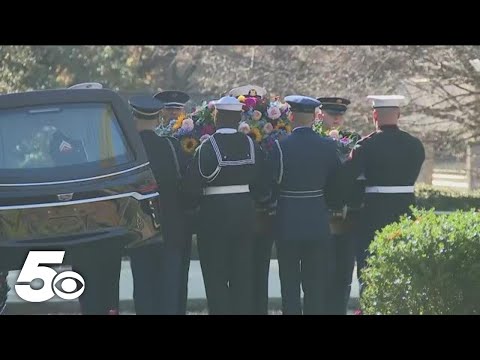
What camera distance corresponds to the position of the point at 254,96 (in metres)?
7.91

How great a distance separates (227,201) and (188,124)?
2.08 ft

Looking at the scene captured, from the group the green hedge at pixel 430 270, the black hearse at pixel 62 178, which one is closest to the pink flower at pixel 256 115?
the black hearse at pixel 62 178

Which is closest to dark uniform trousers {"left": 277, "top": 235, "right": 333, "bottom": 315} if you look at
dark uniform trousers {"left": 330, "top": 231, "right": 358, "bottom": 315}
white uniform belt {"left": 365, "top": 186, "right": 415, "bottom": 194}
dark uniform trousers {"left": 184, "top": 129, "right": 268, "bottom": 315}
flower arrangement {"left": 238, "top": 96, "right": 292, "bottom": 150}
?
dark uniform trousers {"left": 330, "top": 231, "right": 358, "bottom": 315}

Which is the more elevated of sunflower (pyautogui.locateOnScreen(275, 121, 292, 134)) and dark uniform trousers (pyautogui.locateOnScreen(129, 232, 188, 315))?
sunflower (pyautogui.locateOnScreen(275, 121, 292, 134))

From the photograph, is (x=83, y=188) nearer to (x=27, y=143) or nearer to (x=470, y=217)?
(x=27, y=143)

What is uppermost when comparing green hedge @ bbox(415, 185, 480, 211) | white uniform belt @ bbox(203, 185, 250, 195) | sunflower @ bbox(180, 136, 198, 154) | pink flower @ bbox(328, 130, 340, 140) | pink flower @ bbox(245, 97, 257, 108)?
pink flower @ bbox(245, 97, 257, 108)

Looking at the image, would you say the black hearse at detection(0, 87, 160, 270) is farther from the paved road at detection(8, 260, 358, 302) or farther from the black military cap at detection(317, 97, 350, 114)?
the black military cap at detection(317, 97, 350, 114)

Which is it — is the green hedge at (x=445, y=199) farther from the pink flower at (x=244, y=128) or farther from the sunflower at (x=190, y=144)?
the sunflower at (x=190, y=144)

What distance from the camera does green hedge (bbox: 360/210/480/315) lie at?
6.65 m

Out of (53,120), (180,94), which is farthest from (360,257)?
(53,120)

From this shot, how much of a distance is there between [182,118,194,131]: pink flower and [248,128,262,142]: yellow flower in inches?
16.3

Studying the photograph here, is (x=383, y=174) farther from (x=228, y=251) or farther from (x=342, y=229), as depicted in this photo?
(x=228, y=251)

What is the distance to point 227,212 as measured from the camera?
754 cm

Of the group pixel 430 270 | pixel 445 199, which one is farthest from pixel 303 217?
pixel 445 199
